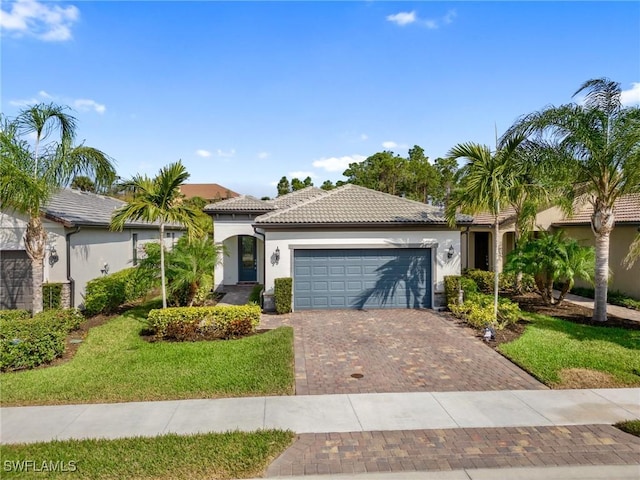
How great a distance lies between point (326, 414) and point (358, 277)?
8189 millimetres

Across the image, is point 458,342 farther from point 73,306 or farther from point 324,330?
point 73,306

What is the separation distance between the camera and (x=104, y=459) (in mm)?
4914

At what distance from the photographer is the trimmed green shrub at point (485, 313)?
37.2 ft

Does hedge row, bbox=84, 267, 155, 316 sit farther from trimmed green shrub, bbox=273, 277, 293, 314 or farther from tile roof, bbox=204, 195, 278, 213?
tile roof, bbox=204, 195, 278, 213

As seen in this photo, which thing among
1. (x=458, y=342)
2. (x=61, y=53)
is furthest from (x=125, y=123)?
(x=458, y=342)

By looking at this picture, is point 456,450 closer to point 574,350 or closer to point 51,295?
point 574,350

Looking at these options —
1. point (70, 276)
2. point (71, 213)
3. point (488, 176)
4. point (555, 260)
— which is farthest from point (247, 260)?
point (555, 260)

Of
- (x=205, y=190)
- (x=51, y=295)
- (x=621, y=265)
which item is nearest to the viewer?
(x=51, y=295)

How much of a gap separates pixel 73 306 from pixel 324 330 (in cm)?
844

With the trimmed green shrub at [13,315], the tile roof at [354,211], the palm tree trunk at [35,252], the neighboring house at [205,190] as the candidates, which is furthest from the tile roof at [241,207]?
the neighboring house at [205,190]

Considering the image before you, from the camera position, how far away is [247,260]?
2069 cm

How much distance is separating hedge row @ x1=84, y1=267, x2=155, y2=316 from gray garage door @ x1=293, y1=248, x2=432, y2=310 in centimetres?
519

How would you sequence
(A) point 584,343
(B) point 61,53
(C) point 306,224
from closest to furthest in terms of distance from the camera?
(A) point 584,343
(B) point 61,53
(C) point 306,224

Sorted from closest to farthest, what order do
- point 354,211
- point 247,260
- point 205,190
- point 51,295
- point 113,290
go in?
point 51,295 < point 113,290 < point 354,211 < point 247,260 < point 205,190
